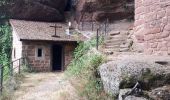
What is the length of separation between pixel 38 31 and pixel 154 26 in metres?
12.5

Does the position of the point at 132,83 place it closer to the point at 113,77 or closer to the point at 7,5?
the point at 113,77

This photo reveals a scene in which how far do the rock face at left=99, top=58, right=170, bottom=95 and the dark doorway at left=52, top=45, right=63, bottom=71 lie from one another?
13939 millimetres

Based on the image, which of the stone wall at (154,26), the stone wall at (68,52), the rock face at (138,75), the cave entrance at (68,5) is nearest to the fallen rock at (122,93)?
the rock face at (138,75)

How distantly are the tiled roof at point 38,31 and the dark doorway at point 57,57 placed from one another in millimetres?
842

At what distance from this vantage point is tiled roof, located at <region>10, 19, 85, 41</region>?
20422 mm

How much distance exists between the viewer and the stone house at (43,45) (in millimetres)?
20308

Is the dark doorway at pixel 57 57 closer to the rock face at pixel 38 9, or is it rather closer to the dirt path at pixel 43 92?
the rock face at pixel 38 9

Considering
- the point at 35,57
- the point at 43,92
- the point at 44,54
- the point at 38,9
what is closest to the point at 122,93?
the point at 43,92

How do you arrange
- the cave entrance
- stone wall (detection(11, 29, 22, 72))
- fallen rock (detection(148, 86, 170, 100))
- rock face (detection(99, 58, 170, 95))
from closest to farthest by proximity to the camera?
fallen rock (detection(148, 86, 170, 100)) < rock face (detection(99, 58, 170, 95)) < stone wall (detection(11, 29, 22, 72)) < the cave entrance

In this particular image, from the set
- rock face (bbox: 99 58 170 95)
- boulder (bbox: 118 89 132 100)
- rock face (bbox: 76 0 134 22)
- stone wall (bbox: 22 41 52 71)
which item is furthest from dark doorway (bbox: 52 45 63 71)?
boulder (bbox: 118 89 132 100)

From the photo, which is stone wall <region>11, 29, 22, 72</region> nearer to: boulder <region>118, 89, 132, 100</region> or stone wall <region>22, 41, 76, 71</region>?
stone wall <region>22, 41, 76, 71</region>

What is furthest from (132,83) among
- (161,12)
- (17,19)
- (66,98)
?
(17,19)

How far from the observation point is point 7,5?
24.2m

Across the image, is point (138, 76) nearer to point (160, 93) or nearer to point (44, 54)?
point (160, 93)
